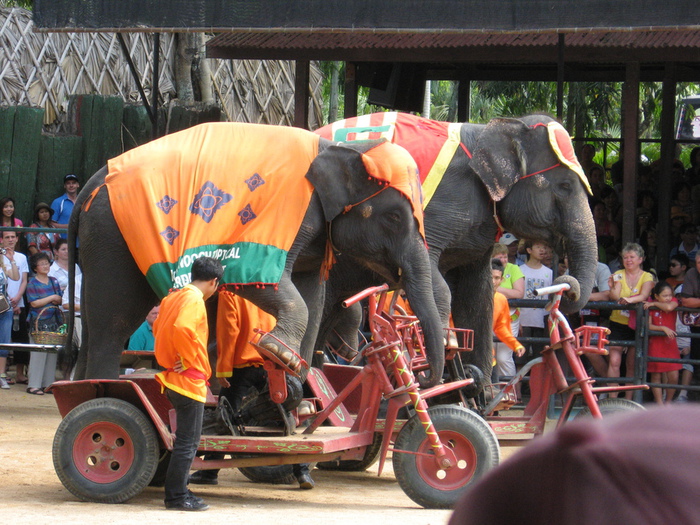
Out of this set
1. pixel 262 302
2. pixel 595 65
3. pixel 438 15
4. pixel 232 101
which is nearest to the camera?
pixel 262 302

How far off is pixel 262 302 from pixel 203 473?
4.12 feet

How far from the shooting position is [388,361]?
6328 mm

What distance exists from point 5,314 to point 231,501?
215 inches

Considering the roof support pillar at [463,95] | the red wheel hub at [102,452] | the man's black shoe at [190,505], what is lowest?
the man's black shoe at [190,505]

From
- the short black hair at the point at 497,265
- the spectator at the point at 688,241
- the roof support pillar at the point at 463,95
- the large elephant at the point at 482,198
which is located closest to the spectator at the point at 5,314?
the large elephant at the point at 482,198

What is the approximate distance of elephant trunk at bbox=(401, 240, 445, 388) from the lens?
22.1 ft

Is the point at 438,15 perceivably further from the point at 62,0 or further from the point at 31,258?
the point at 31,258

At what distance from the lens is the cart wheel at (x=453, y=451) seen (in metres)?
6.03

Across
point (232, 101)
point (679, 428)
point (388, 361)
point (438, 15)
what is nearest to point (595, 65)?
point (438, 15)

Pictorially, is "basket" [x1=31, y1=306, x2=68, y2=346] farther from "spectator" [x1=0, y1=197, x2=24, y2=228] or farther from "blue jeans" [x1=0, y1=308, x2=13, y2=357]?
"spectator" [x1=0, y1=197, x2=24, y2=228]

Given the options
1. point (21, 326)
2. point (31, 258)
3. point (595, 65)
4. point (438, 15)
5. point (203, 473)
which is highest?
point (595, 65)

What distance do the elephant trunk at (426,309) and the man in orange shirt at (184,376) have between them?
158 centimetres

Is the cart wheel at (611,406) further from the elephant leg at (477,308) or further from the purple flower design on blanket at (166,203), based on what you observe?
the purple flower design on blanket at (166,203)

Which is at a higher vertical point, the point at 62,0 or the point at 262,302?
the point at 62,0
